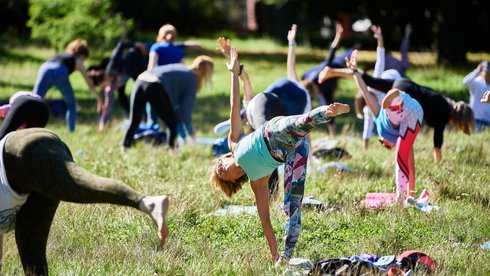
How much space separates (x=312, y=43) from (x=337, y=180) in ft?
69.3

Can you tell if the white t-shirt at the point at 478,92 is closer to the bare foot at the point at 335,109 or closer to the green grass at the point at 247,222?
the green grass at the point at 247,222

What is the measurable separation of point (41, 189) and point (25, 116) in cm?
101

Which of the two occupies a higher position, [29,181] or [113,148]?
[29,181]

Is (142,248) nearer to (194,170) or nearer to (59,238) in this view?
(59,238)

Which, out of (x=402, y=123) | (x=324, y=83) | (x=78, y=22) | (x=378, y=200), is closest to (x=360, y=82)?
(x=402, y=123)

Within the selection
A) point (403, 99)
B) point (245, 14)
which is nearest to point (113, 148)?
point (403, 99)

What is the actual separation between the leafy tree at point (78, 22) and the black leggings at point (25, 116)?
1455cm

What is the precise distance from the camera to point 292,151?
6.14 meters

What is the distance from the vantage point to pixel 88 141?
41.0ft

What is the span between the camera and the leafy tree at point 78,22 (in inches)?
792

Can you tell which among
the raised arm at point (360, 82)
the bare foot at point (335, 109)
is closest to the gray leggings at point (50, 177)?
the bare foot at point (335, 109)

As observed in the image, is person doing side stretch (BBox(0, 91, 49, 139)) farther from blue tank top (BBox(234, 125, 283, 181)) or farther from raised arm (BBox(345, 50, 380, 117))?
raised arm (BBox(345, 50, 380, 117))

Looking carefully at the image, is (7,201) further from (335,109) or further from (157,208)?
(335,109)

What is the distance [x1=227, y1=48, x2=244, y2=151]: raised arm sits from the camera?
6.23m
